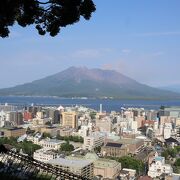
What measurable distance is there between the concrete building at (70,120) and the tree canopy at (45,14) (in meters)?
22.3

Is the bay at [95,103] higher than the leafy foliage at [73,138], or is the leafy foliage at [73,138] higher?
the bay at [95,103]

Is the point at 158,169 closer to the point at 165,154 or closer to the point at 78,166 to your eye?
the point at 78,166

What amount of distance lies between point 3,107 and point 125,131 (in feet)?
53.8

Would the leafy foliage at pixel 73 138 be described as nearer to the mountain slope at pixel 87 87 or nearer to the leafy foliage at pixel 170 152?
the leafy foliage at pixel 170 152

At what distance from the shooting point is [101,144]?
18.8 m

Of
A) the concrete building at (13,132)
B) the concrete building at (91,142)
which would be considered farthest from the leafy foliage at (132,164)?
the concrete building at (13,132)

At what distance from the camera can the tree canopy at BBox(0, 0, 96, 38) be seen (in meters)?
2.04

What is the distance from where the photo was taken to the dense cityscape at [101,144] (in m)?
11.6

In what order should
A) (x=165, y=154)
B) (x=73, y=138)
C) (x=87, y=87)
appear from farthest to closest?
(x=87, y=87)
(x=73, y=138)
(x=165, y=154)

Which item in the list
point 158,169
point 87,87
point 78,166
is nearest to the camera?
point 78,166

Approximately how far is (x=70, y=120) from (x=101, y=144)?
6.21 meters

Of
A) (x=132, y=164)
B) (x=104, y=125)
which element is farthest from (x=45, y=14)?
(x=104, y=125)

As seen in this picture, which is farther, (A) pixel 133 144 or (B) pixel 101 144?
(B) pixel 101 144

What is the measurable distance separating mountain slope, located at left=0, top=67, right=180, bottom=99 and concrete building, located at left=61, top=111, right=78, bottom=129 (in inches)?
1814
